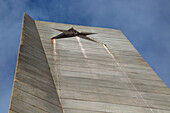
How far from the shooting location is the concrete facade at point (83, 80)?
7996 millimetres

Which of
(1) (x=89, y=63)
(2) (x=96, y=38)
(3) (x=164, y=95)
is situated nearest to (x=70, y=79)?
(1) (x=89, y=63)

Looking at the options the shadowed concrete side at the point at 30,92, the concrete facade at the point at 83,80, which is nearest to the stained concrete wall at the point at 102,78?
the concrete facade at the point at 83,80

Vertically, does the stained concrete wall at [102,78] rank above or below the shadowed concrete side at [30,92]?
below

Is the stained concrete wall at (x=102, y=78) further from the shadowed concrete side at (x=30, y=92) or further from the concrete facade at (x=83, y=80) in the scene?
the shadowed concrete side at (x=30, y=92)

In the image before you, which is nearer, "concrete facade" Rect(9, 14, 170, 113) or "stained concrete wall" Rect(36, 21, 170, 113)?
"concrete facade" Rect(9, 14, 170, 113)

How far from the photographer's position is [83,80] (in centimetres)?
1173

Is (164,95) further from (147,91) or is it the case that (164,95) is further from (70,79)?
(70,79)

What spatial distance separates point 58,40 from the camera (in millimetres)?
17094

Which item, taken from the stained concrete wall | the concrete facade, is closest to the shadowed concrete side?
the concrete facade

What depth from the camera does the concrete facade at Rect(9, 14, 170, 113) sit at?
8.00m

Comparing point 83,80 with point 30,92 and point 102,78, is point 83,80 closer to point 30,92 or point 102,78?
point 102,78

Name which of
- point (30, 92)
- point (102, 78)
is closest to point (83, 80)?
point (102, 78)

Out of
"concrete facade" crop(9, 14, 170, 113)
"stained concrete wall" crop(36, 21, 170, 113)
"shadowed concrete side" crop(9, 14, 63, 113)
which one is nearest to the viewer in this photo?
"shadowed concrete side" crop(9, 14, 63, 113)

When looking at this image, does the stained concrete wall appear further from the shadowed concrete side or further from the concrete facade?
the shadowed concrete side
